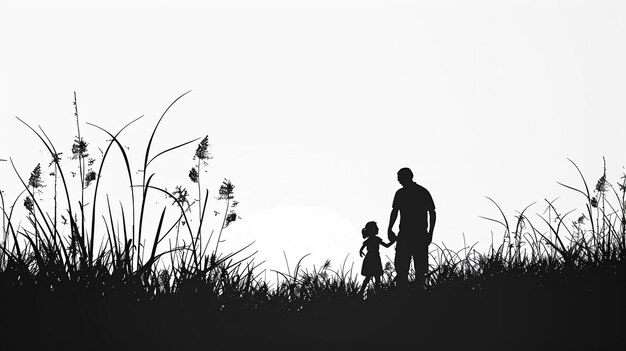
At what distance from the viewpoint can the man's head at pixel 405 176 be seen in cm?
838

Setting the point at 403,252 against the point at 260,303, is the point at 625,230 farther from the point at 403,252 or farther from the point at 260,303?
the point at 260,303

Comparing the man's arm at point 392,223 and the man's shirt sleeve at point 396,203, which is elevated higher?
the man's shirt sleeve at point 396,203

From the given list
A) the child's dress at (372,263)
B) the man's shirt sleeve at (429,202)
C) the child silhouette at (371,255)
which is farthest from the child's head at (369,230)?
the man's shirt sleeve at (429,202)

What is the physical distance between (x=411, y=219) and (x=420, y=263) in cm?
94

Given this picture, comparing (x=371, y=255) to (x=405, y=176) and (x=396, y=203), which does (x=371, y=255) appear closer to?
(x=396, y=203)

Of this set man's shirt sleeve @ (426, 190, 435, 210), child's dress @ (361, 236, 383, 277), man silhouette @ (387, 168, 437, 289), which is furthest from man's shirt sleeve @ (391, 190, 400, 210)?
child's dress @ (361, 236, 383, 277)

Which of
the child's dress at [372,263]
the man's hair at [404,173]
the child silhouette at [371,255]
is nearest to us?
the child silhouette at [371,255]

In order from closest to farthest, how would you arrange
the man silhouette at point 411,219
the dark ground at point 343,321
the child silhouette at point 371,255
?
1. the dark ground at point 343,321
2. the man silhouette at point 411,219
3. the child silhouette at point 371,255

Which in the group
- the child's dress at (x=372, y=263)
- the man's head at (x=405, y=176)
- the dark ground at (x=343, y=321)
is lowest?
→ the dark ground at (x=343, y=321)

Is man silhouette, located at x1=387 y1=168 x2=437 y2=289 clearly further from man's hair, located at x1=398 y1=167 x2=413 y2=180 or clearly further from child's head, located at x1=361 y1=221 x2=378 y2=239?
child's head, located at x1=361 y1=221 x2=378 y2=239

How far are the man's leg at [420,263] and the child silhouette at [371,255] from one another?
42 cm

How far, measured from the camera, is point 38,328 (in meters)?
3.89

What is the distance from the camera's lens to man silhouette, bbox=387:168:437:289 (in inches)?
300

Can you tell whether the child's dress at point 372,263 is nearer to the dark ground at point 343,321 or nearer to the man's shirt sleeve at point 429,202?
the man's shirt sleeve at point 429,202
